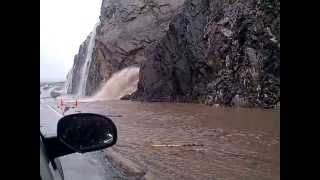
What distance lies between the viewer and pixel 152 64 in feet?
130

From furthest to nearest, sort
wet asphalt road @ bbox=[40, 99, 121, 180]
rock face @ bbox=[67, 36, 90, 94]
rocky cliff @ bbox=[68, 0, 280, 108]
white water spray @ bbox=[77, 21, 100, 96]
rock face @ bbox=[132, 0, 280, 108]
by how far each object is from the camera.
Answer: rock face @ bbox=[67, 36, 90, 94] < white water spray @ bbox=[77, 21, 100, 96] < rocky cliff @ bbox=[68, 0, 280, 108] < rock face @ bbox=[132, 0, 280, 108] < wet asphalt road @ bbox=[40, 99, 121, 180]

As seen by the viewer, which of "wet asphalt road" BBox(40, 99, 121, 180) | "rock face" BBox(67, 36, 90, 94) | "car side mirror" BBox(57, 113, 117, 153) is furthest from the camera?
"rock face" BBox(67, 36, 90, 94)

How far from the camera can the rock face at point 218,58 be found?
96.7 feet

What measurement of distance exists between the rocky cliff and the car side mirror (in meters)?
23.7

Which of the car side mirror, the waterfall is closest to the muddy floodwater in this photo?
the car side mirror

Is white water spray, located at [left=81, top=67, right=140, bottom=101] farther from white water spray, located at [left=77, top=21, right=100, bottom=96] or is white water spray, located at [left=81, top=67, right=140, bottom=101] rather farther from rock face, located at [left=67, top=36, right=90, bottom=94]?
rock face, located at [left=67, top=36, right=90, bottom=94]

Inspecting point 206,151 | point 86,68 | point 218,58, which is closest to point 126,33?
point 86,68

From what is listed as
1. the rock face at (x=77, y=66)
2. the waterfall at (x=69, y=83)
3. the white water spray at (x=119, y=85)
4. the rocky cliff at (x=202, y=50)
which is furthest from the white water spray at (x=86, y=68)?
the white water spray at (x=119, y=85)

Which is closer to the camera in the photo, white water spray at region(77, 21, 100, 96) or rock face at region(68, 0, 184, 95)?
rock face at region(68, 0, 184, 95)

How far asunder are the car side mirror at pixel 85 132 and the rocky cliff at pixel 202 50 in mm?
23672

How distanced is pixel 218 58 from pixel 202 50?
2843 millimetres

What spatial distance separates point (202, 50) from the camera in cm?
3609

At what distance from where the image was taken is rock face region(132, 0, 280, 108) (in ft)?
96.7
